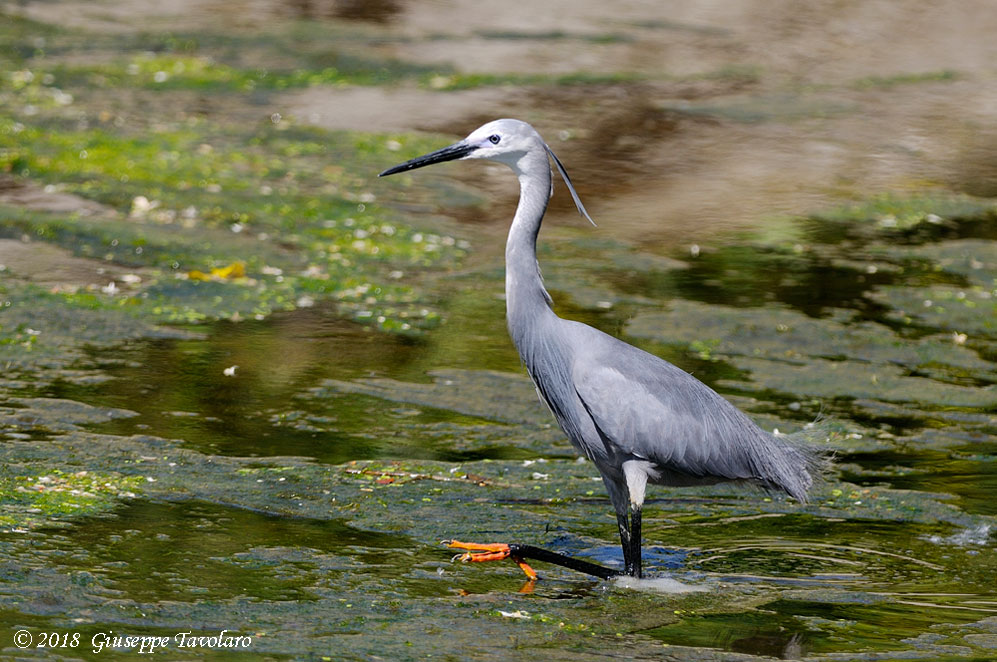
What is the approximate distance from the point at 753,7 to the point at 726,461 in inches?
589

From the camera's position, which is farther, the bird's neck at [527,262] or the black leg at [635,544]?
the bird's neck at [527,262]

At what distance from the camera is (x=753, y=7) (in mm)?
19516

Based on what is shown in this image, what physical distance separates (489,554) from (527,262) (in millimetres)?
1174

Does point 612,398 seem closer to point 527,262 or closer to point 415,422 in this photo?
point 527,262

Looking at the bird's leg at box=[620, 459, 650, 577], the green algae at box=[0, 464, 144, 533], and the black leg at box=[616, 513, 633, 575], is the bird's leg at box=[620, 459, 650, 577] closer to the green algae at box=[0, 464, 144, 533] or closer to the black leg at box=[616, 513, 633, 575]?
the black leg at box=[616, 513, 633, 575]

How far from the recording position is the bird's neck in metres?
5.64

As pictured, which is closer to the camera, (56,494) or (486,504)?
(56,494)

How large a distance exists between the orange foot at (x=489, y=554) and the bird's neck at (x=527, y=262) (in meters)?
0.81

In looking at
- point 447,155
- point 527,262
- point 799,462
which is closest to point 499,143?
point 447,155

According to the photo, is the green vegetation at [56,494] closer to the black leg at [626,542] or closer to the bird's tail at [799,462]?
the black leg at [626,542]

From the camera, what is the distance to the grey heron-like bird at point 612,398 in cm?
548

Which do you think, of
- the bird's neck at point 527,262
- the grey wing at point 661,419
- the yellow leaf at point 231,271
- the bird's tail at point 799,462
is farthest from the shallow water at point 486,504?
the bird's neck at point 527,262

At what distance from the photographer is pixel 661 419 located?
5504 mm

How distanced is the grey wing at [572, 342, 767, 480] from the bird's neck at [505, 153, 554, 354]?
0.92 feet
